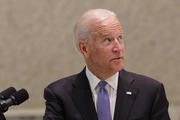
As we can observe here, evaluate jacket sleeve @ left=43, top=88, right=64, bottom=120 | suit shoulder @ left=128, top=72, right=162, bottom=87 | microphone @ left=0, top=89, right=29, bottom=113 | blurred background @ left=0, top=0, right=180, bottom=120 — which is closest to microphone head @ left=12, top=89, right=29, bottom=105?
microphone @ left=0, top=89, right=29, bottom=113

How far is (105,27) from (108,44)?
97mm

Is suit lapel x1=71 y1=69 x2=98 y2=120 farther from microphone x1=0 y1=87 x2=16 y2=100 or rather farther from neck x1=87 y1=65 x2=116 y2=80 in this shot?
microphone x1=0 y1=87 x2=16 y2=100

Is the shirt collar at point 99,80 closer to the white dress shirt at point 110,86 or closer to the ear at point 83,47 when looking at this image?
the white dress shirt at point 110,86

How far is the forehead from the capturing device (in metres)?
2.37

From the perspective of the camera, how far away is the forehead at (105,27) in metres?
2.37

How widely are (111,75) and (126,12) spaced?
182 cm

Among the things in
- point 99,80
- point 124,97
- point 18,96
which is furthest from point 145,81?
point 18,96

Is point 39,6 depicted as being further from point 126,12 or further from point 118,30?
point 118,30

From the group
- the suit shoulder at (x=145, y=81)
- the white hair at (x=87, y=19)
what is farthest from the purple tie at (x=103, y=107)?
the white hair at (x=87, y=19)

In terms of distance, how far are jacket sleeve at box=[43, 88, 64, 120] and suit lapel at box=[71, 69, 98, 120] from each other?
0.10 meters

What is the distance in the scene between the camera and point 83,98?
8.07 ft

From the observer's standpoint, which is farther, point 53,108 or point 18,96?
point 53,108

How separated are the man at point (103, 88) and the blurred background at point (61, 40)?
1.68 m

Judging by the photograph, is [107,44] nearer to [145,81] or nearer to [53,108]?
[145,81]
